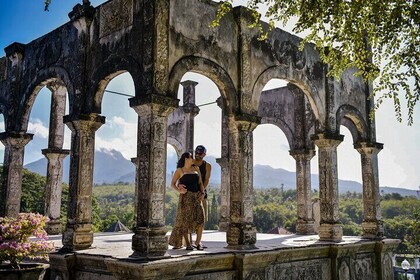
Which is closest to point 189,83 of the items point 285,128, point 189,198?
point 285,128

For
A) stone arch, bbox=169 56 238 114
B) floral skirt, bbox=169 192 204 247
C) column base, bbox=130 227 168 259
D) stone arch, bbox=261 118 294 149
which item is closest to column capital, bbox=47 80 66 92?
stone arch, bbox=169 56 238 114

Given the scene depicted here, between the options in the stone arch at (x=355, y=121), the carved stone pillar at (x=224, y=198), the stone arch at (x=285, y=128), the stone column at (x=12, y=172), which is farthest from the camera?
the stone arch at (x=285, y=128)

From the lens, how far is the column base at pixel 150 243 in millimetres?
6633

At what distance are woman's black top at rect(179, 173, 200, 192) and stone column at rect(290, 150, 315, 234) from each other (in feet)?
20.5

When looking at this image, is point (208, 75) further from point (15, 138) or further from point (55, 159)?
point (55, 159)

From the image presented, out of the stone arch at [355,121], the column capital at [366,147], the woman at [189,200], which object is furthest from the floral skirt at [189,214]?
the column capital at [366,147]

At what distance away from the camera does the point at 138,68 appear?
7.42 metres

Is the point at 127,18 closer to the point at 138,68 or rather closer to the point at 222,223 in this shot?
the point at 138,68

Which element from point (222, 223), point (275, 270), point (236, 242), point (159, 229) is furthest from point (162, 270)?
point (222, 223)

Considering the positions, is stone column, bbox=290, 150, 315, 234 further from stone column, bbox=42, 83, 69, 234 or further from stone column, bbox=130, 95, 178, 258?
stone column, bbox=130, 95, 178, 258

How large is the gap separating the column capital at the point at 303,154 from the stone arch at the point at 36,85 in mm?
6941

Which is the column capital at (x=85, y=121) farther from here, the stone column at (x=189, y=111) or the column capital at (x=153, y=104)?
the stone column at (x=189, y=111)

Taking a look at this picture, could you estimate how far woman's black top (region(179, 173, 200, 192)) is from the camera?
7.62m

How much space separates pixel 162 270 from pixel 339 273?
469cm
